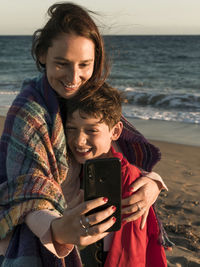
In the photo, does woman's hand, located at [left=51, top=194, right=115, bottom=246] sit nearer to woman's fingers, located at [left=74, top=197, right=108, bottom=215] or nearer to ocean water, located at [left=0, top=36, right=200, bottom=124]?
woman's fingers, located at [left=74, top=197, right=108, bottom=215]

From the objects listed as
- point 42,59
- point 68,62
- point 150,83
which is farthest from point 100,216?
point 150,83

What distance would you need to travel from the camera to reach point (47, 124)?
1976 millimetres

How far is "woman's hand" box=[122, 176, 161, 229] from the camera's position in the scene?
6.52 ft

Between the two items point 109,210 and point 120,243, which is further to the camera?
point 120,243

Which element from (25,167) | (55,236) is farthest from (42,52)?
(55,236)

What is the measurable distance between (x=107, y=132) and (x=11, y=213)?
739 mm

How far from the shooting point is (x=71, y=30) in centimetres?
202

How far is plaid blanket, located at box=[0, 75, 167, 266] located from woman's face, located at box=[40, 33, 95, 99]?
0.23 feet

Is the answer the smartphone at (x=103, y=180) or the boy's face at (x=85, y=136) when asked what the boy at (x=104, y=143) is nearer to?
the boy's face at (x=85, y=136)

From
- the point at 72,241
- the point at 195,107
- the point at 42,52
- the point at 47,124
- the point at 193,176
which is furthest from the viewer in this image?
the point at 195,107

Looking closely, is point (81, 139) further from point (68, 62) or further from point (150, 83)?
point (150, 83)

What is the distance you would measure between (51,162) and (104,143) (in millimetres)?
380

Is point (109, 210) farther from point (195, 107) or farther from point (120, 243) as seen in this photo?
point (195, 107)

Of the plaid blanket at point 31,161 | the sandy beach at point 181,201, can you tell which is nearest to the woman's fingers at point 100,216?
the plaid blanket at point 31,161
